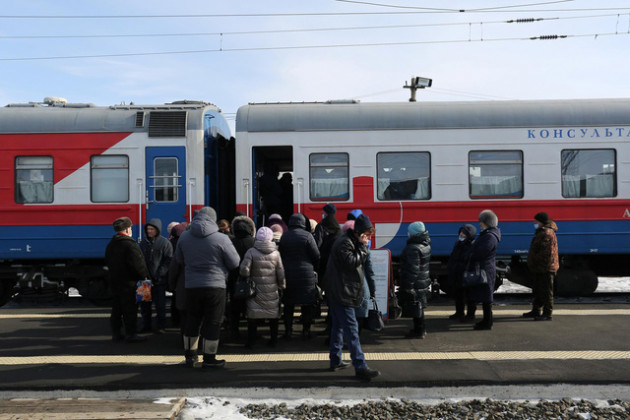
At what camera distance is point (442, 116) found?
33.9 feet

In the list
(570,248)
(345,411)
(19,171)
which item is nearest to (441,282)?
(570,248)

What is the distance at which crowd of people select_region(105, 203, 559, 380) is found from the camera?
19.7 feet

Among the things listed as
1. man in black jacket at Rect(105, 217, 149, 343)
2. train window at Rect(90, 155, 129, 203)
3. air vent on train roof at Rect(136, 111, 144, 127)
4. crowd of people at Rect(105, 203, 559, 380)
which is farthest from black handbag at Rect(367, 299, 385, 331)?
air vent on train roof at Rect(136, 111, 144, 127)

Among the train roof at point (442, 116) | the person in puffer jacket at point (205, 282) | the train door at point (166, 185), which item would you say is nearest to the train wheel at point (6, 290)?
the train door at point (166, 185)

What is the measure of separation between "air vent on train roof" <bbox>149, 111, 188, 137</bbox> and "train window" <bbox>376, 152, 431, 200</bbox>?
362cm

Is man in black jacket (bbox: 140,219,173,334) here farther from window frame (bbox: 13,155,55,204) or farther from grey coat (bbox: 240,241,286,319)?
window frame (bbox: 13,155,55,204)

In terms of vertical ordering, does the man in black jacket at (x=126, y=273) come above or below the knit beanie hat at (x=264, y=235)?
below

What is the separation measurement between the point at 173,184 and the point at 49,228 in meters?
2.39

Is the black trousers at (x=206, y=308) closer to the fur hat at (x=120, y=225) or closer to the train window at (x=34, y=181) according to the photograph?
the fur hat at (x=120, y=225)

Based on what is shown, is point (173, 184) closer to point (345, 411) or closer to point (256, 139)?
point (256, 139)

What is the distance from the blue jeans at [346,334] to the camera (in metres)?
5.70

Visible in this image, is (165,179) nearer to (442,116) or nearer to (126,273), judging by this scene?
(126,273)

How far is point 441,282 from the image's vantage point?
10.7 meters

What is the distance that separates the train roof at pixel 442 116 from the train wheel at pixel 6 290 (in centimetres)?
527
